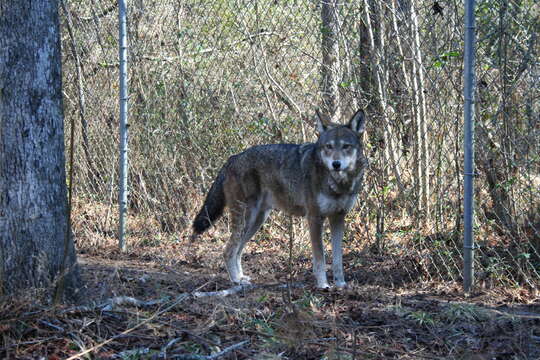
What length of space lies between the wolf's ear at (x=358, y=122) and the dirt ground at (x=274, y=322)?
147cm

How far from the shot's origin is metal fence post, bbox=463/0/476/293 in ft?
16.7

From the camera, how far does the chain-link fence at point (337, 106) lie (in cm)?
571

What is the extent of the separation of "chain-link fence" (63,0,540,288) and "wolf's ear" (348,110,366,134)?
2.24 feet

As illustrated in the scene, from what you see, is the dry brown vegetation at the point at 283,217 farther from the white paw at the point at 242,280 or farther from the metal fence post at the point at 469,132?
the metal fence post at the point at 469,132

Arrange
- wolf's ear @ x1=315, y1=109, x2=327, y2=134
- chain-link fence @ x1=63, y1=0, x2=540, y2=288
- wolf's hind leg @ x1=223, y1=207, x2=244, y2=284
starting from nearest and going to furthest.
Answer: chain-link fence @ x1=63, y1=0, x2=540, y2=288, wolf's ear @ x1=315, y1=109, x2=327, y2=134, wolf's hind leg @ x1=223, y1=207, x2=244, y2=284

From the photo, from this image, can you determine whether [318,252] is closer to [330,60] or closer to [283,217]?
[283,217]

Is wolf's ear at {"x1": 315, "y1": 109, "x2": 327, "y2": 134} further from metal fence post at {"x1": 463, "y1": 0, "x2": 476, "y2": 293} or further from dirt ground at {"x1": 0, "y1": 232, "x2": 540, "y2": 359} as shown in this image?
dirt ground at {"x1": 0, "y1": 232, "x2": 540, "y2": 359}

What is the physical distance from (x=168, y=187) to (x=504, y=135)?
440 centimetres

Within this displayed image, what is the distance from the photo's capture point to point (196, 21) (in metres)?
8.18

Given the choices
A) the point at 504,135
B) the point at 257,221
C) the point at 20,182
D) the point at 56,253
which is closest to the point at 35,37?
the point at 20,182

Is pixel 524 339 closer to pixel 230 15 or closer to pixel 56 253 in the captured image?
pixel 56 253

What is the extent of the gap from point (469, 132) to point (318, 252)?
1765mm

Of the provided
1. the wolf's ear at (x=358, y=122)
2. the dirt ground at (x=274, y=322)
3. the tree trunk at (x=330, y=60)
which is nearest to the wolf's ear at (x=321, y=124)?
the wolf's ear at (x=358, y=122)

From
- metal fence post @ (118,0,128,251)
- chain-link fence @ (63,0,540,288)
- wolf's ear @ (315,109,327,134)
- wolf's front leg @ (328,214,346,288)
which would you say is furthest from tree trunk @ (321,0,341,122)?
metal fence post @ (118,0,128,251)
